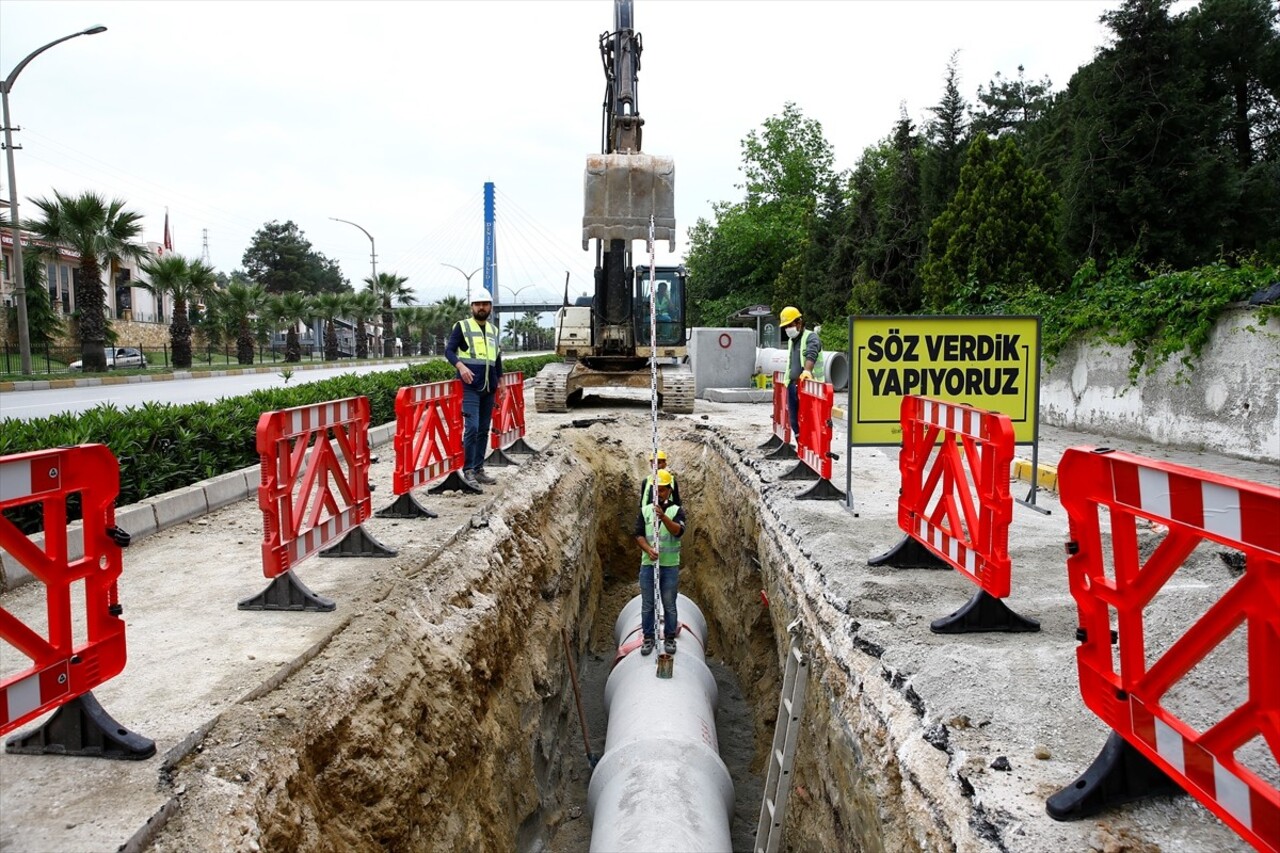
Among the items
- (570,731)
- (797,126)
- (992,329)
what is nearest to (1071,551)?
(992,329)

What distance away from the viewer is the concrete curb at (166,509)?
17.9ft

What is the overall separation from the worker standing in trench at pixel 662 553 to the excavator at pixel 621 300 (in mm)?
7536

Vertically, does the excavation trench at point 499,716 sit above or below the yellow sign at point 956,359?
below

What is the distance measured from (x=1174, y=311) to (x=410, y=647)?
1042 centimetres

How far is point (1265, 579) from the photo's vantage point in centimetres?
213

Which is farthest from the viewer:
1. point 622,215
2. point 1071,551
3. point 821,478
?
A: point 622,215

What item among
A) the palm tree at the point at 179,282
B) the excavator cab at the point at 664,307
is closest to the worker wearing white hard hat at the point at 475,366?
the excavator cab at the point at 664,307

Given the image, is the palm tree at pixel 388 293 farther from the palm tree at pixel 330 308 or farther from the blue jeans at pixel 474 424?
the blue jeans at pixel 474 424

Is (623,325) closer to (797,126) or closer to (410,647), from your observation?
(410,647)

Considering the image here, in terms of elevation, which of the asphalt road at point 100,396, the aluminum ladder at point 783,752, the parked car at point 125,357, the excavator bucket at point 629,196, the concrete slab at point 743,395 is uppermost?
the excavator bucket at point 629,196

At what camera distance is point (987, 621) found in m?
4.41

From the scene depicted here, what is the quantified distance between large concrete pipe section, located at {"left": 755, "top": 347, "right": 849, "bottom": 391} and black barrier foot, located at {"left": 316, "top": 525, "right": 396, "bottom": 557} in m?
9.07

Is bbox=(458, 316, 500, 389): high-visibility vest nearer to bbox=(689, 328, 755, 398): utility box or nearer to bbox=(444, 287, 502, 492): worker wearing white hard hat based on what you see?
bbox=(444, 287, 502, 492): worker wearing white hard hat

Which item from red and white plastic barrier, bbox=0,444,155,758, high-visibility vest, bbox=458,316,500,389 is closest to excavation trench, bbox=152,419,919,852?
red and white plastic barrier, bbox=0,444,155,758
